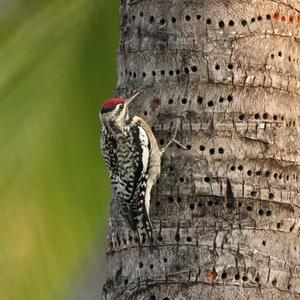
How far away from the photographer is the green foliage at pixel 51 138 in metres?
8.38

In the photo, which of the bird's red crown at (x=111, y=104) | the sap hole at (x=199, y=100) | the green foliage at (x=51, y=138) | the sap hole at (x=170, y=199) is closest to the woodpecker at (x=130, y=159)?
the bird's red crown at (x=111, y=104)

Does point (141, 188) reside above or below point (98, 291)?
above

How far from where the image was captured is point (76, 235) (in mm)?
8625

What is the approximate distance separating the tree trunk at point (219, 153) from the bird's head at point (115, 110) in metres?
0.10

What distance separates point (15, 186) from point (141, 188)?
3.17 ft

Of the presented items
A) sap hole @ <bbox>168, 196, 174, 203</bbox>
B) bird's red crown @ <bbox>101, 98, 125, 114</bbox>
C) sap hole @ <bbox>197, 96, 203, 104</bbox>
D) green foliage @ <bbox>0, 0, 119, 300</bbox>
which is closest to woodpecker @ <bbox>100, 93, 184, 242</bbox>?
bird's red crown @ <bbox>101, 98, 125, 114</bbox>

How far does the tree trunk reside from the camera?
740 cm

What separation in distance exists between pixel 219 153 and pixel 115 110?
0.87 metres

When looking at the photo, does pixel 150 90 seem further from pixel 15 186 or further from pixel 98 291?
pixel 98 291

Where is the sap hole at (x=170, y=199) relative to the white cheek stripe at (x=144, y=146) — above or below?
below

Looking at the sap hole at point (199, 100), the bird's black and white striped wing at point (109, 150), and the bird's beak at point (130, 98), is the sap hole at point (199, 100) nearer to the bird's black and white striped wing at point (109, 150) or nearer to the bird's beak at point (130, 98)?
the bird's beak at point (130, 98)

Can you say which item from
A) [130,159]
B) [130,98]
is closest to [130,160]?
[130,159]

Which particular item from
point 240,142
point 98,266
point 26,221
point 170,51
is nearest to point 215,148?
point 240,142

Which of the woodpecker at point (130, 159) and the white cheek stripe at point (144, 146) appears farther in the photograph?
the white cheek stripe at point (144, 146)
